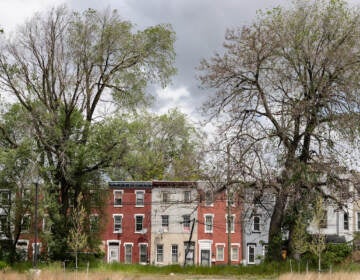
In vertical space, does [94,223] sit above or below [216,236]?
above

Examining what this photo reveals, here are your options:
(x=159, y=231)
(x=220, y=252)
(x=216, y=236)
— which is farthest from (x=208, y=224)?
(x=159, y=231)

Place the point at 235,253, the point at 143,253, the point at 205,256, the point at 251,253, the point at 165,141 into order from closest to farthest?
the point at 205,256 → the point at 143,253 → the point at 235,253 → the point at 251,253 → the point at 165,141

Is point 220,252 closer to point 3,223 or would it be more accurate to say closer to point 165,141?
point 165,141

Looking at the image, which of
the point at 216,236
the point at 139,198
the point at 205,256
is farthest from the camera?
the point at 139,198

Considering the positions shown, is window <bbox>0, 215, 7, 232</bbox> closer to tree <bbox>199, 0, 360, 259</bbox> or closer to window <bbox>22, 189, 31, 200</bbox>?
window <bbox>22, 189, 31, 200</bbox>

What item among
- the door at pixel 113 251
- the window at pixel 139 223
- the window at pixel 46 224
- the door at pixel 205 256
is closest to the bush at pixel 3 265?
the window at pixel 46 224

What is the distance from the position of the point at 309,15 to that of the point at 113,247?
35.0 m

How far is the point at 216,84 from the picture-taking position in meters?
32.3

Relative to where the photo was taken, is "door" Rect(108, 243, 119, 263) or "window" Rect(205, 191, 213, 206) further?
"door" Rect(108, 243, 119, 263)

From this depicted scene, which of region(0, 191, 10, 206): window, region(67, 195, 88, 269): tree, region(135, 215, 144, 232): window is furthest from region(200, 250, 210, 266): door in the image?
region(0, 191, 10, 206): window

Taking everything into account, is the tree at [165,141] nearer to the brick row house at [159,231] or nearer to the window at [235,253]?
the brick row house at [159,231]

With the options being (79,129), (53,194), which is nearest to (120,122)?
(79,129)

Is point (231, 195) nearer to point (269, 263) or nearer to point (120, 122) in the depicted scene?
point (269, 263)

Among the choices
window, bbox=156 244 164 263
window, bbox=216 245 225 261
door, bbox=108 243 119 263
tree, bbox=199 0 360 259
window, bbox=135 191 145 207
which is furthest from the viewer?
window, bbox=135 191 145 207
